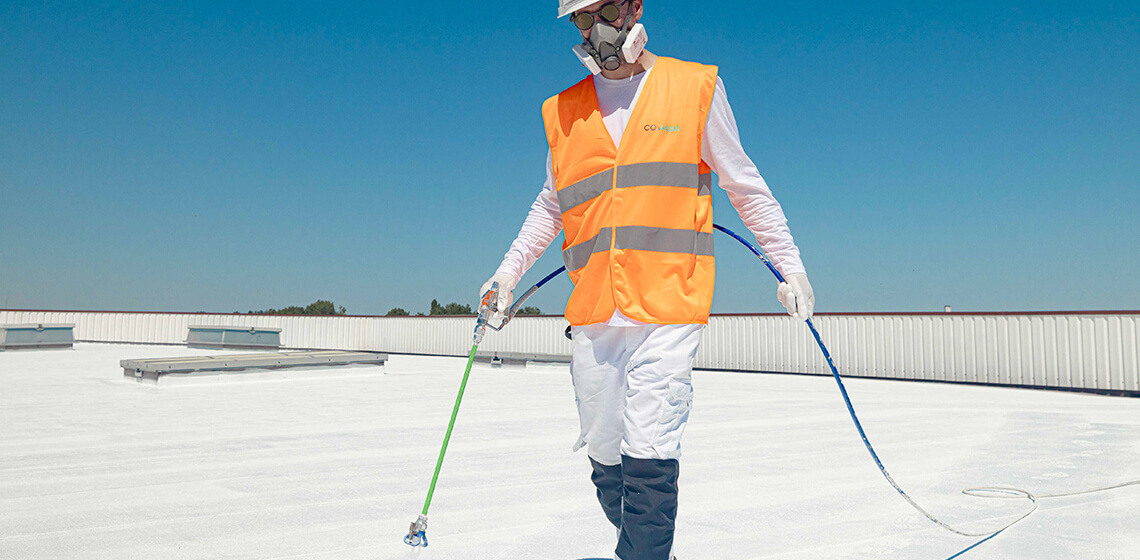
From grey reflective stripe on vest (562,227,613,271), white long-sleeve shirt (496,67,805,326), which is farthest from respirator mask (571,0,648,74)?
grey reflective stripe on vest (562,227,613,271)

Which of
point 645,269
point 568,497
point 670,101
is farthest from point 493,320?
point 568,497

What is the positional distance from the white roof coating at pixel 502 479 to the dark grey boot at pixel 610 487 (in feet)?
1.89

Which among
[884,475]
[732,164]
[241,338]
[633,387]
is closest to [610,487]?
[633,387]

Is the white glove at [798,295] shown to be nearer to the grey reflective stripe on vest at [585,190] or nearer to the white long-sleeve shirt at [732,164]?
the white long-sleeve shirt at [732,164]

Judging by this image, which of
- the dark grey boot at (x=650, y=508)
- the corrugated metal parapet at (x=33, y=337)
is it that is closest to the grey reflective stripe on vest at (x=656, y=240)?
the dark grey boot at (x=650, y=508)

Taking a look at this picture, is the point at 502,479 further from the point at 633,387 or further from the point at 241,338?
the point at 241,338

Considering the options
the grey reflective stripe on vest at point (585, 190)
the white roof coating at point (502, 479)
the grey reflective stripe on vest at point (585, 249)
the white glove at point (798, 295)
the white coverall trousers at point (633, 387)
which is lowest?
the white roof coating at point (502, 479)

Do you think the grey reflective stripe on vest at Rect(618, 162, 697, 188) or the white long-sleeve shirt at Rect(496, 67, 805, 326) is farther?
the white long-sleeve shirt at Rect(496, 67, 805, 326)

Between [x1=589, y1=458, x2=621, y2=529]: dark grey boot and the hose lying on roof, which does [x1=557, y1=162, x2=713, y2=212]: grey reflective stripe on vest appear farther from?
[x1=589, y1=458, x2=621, y2=529]: dark grey boot

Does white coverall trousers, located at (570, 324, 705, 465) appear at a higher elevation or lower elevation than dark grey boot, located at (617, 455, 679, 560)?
higher

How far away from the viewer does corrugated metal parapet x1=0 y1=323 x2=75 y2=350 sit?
1894cm

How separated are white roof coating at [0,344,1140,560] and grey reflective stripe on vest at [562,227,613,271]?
1.12m

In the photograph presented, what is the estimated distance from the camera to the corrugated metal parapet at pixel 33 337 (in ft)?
62.1

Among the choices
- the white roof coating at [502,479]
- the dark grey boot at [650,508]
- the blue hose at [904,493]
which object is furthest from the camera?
the white roof coating at [502,479]
